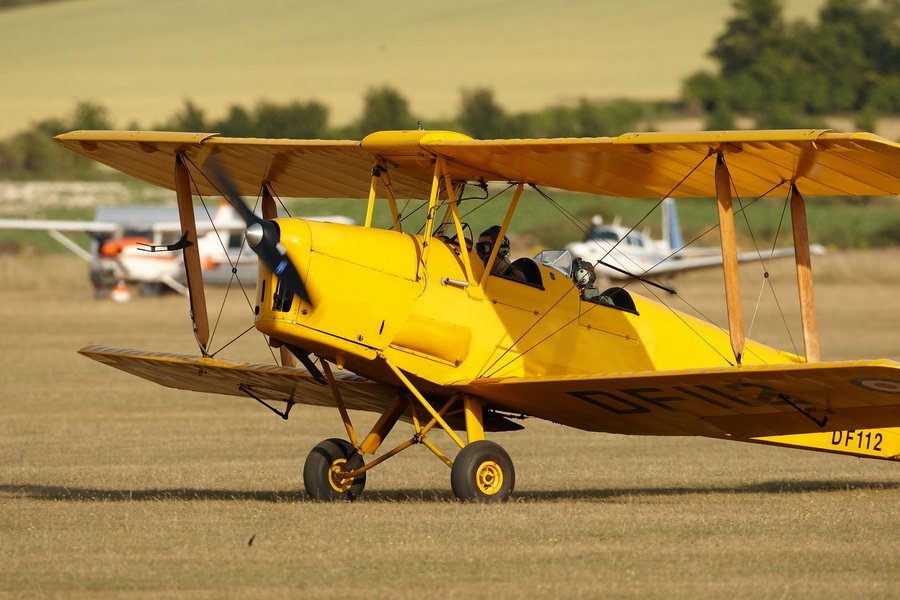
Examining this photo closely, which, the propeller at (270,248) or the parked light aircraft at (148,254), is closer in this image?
the propeller at (270,248)

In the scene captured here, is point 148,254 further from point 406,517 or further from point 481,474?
point 406,517

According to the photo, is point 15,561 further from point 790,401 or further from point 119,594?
point 790,401

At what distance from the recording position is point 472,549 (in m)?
Result: 8.79

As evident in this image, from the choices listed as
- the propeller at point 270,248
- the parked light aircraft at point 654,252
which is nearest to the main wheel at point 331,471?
the propeller at point 270,248

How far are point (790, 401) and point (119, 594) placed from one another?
5109 mm

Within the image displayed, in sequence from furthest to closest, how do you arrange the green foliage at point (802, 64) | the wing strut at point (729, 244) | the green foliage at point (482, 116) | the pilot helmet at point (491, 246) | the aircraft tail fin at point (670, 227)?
the green foliage at point (802, 64) < the green foliage at point (482, 116) < the aircraft tail fin at point (670, 227) < the pilot helmet at point (491, 246) < the wing strut at point (729, 244)

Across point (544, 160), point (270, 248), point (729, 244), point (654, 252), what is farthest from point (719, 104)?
point (270, 248)

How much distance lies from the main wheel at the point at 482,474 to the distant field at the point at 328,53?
218ft

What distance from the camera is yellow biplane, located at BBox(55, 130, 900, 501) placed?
33.9ft

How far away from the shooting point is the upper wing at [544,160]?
10.4 metres

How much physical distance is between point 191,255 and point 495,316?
283cm

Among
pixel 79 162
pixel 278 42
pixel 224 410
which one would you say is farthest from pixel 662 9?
pixel 224 410

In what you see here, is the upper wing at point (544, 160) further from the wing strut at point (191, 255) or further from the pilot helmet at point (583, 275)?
the pilot helmet at point (583, 275)

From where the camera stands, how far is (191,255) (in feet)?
41.3
